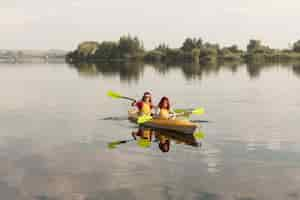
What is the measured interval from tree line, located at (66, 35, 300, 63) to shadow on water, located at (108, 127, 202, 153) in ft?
416

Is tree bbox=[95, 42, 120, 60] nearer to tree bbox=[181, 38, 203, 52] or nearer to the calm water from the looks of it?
tree bbox=[181, 38, 203, 52]

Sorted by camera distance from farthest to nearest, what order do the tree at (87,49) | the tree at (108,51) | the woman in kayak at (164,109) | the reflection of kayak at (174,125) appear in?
the tree at (87,49) → the tree at (108,51) → the woman in kayak at (164,109) → the reflection of kayak at (174,125)

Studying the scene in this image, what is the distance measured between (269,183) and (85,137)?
9794 mm

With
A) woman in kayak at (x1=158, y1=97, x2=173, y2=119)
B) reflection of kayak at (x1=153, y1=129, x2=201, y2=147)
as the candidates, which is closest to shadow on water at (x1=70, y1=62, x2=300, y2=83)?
woman in kayak at (x1=158, y1=97, x2=173, y2=119)

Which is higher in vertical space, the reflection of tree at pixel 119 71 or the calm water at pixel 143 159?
the reflection of tree at pixel 119 71

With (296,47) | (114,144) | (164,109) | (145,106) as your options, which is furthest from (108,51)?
(114,144)

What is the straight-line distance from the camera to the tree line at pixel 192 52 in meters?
151

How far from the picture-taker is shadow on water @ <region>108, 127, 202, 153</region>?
1816cm

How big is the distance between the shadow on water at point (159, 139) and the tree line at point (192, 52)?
416ft

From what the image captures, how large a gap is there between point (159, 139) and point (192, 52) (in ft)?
426

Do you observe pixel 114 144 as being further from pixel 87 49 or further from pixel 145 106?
pixel 87 49

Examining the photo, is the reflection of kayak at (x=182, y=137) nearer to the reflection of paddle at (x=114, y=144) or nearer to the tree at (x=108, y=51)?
the reflection of paddle at (x=114, y=144)

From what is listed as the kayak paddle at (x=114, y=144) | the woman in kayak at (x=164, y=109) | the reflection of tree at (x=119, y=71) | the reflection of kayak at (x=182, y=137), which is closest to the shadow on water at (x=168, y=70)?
the reflection of tree at (x=119, y=71)

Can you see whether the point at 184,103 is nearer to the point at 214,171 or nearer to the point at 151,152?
the point at 151,152
